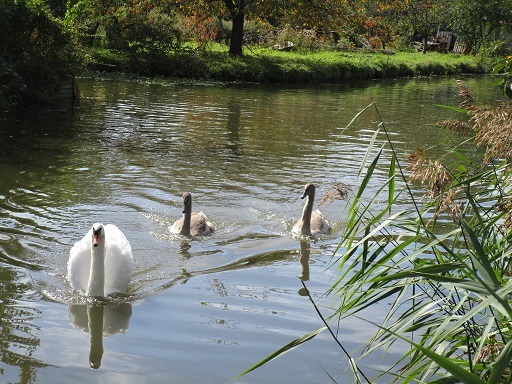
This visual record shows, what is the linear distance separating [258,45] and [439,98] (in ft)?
42.0

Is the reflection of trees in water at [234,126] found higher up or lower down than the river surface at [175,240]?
higher up

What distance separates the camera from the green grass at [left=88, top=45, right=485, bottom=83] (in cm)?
3017

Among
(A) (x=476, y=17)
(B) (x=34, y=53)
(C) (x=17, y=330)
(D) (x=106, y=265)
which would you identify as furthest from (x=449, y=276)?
(A) (x=476, y=17)

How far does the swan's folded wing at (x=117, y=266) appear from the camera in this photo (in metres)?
7.99

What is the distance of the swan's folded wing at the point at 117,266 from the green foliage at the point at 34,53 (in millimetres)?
→ 9726

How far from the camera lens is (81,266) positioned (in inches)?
315

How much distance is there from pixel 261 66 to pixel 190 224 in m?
22.4

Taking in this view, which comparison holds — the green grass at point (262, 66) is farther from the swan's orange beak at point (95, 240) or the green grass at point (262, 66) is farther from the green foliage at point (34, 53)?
the swan's orange beak at point (95, 240)

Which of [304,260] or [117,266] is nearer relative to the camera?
[117,266]

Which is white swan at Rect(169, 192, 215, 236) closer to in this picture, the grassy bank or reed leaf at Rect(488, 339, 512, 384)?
reed leaf at Rect(488, 339, 512, 384)

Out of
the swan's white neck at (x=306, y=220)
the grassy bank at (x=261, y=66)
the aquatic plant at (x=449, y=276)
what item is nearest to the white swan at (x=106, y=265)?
the swan's white neck at (x=306, y=220)

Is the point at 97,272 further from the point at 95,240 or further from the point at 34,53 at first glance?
the point at 34,53

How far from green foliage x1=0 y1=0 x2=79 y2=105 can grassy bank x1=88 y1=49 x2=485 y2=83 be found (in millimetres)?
8862

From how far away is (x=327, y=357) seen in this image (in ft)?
21.0
